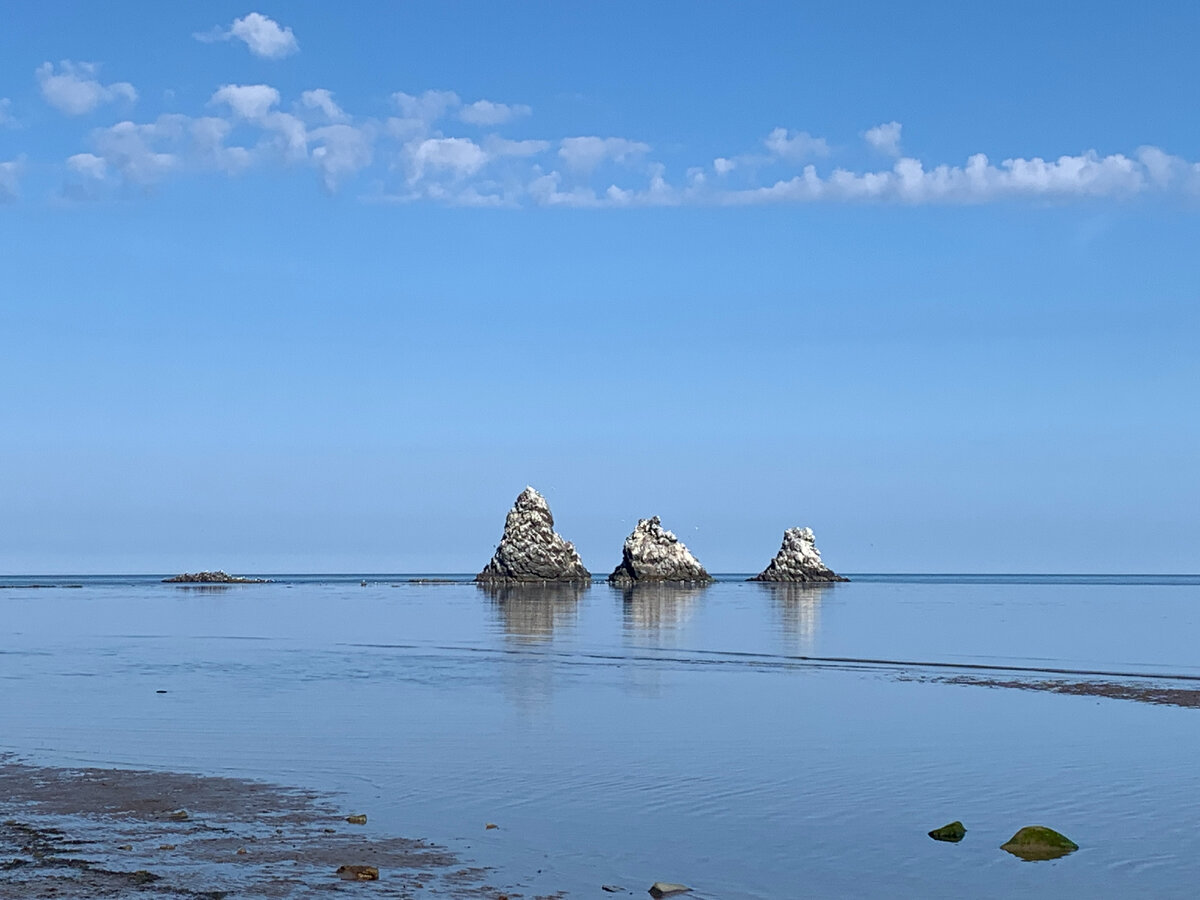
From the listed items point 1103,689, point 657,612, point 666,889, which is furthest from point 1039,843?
point 657,612

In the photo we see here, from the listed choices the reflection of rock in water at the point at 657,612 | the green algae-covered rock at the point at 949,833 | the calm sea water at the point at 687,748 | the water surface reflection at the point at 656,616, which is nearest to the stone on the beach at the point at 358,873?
the calm sea water at the point at 687,748

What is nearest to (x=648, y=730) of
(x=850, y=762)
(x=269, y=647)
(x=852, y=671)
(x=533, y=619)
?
(x=850, y=762)

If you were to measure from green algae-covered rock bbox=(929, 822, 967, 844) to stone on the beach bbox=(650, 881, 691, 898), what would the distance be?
17.8ft

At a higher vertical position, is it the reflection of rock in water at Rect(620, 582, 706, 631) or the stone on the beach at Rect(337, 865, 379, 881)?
the stone on the beach at Rect(337, 865, 379, 881)

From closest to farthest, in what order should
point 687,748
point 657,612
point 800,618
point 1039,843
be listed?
point 1039,843
point 687,748
point 800,618
point 657,612

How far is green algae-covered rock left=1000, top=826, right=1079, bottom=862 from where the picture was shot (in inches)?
783

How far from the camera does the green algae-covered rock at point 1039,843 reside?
19.9m

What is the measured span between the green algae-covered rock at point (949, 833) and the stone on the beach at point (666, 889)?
5426mm

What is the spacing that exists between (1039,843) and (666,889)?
6.47 m

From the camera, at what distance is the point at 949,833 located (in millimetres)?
20938

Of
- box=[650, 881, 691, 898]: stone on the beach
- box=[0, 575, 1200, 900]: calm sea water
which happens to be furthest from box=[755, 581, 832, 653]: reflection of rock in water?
box=[650, 881, 691, 898]: stone on the beach

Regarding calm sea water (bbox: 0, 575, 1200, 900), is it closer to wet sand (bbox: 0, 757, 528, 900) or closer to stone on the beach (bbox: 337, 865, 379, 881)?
wet sand (bbox: 0, 757, 528, 900)

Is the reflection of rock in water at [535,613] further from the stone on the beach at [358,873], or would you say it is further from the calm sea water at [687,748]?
the stone on the beach at [358,873]

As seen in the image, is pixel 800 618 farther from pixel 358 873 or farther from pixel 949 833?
pixel 358 873
